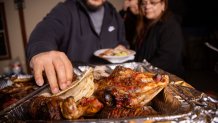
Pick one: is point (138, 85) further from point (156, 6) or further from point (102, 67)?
point (156, 6)

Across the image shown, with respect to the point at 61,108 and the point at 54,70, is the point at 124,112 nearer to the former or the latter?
the point at 61,108

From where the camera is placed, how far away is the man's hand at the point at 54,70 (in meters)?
1.11

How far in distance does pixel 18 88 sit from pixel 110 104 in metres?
0.60

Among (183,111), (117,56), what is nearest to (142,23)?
(117,56)

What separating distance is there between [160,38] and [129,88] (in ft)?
5.12

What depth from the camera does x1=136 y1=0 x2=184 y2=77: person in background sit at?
242 centimetres

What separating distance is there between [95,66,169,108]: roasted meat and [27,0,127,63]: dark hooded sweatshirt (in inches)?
38.9

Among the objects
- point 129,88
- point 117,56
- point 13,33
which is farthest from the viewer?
point 13,33

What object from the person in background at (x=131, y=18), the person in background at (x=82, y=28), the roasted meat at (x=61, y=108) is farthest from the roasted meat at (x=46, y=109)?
the person in background at (x=131, y=18)

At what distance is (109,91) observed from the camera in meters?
1.00

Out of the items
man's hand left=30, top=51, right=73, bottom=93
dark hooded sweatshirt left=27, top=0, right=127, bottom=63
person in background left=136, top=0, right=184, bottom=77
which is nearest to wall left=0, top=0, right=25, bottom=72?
dark hooded sweatshirt left=27, top=0, right=127, bottom=63

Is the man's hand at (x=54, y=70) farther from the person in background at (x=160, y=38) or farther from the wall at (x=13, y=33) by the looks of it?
the wall at (x=13, y=33)

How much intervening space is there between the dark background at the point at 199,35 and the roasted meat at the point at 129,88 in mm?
3766

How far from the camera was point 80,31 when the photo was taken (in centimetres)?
235
